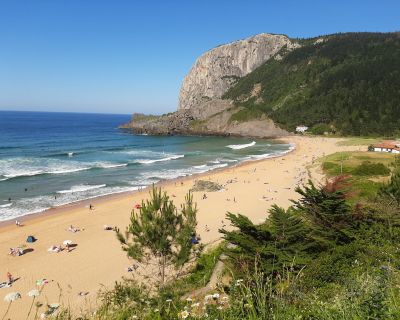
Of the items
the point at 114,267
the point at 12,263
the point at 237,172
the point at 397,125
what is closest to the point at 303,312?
the point at 114,267

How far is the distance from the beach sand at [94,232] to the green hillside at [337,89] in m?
72.8

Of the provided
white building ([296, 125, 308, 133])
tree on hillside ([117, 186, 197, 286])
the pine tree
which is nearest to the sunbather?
tree on hillside ([117, 186, 197, 286])

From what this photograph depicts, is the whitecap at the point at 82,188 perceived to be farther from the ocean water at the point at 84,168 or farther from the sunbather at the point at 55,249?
the sunbather at the point at 55,249

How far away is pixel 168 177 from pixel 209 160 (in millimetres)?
17904

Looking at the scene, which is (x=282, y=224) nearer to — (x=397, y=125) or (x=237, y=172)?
(x=237, y=172)

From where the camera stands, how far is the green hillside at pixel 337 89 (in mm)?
113062

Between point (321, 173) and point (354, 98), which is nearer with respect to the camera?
point (321, 173)

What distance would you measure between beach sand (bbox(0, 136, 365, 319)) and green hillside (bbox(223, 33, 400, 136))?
2865 inches

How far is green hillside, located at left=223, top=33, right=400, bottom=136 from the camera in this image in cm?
11306

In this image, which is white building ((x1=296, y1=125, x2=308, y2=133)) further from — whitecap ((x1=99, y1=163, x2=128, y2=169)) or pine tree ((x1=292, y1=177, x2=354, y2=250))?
pine tree ((x1=292, y1=177, x2=354, y2=250))

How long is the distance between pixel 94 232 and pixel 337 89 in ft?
433

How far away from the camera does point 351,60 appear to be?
531 feet

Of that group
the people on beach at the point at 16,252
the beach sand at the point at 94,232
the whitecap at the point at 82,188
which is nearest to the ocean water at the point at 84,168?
the whitecap at the point at 82,188

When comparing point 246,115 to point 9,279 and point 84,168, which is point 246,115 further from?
point 9,279
